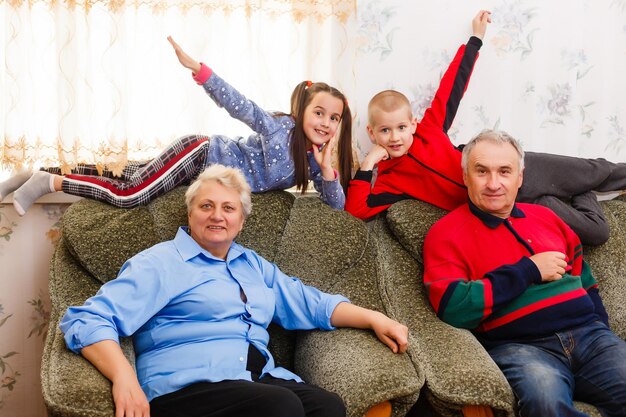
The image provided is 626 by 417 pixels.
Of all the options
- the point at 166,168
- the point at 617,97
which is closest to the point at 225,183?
the point at 166,168

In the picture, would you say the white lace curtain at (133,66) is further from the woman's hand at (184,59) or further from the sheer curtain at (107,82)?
the woman's hand at (184,59)

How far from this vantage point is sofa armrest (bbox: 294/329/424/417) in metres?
1.73

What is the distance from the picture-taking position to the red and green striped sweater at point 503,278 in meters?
2.04

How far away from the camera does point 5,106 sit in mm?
2320

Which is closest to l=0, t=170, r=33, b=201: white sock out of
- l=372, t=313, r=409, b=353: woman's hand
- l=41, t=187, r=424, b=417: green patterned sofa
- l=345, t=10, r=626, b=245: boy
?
l=41, t=187, r=424, b=417: green patterned sofa

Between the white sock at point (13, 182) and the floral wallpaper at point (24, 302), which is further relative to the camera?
the floral wallpaper at point (24, 302)

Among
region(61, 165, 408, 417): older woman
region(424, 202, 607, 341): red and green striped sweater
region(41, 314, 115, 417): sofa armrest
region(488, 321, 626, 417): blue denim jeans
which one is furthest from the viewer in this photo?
region(424, 202, 607, 341): red and green striped sweater

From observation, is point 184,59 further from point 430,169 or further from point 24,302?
point 24,302

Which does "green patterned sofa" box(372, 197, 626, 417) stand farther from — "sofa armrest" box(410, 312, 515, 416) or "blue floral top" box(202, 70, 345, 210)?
"blue floral top" box(202, 70, 345, 210)

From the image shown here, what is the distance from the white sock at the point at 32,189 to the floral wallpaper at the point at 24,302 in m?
0.16

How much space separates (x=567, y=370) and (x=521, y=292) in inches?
9.8

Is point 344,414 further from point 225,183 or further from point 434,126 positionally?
point 434,126

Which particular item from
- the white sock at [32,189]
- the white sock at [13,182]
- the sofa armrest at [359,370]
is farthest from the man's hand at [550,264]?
the white sock at [13,182]

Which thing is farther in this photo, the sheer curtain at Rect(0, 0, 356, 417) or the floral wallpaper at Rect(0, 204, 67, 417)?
the floral wallpaper at Rect(0, 204, 67, 417)
